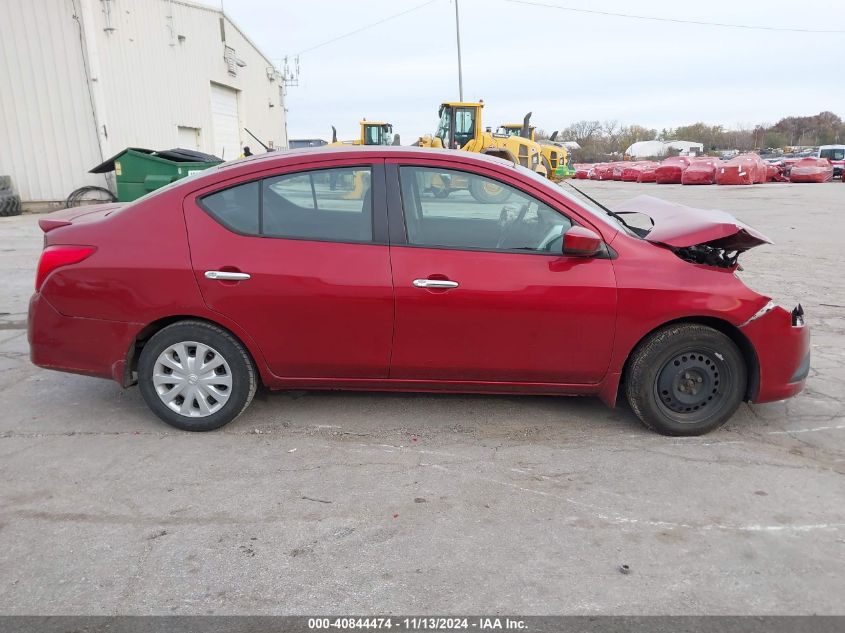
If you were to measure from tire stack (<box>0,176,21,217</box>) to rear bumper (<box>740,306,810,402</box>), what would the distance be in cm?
1881

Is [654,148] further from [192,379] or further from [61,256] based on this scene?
[61,256]

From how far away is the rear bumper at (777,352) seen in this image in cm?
360

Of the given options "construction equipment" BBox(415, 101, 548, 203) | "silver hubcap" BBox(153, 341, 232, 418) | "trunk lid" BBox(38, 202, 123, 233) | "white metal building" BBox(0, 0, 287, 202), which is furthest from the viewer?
"construction equipment" BBox(415, 101, 548, 203)

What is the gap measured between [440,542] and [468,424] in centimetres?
123

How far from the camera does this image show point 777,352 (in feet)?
11.9

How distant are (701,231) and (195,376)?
3.10m

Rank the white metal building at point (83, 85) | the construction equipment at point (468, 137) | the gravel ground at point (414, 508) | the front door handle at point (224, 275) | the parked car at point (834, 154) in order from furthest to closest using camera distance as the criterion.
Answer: the parked car at point (834, 154) < the construction equipment at point (468, 137) < the white metal building at point (83, 85) < the front door handle at point (224, 275) < the gravel ground at point (414, 508)

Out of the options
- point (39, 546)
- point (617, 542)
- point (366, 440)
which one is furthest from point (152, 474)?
point (617, 542)

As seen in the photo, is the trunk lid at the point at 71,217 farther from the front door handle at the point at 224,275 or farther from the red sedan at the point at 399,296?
the front door handle at the point at 224,275

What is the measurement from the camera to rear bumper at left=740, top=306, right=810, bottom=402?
3600mm

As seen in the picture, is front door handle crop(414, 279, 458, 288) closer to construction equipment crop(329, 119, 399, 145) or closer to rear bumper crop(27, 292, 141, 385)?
rear bumper crop(27, 292, 141, 385)

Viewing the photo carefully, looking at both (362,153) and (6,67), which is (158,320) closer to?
(362,153)

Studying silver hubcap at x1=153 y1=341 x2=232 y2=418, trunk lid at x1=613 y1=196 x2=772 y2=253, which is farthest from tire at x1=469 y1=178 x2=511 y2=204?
silver hubcap at x1=153 y1=341 x2=232 y2=418

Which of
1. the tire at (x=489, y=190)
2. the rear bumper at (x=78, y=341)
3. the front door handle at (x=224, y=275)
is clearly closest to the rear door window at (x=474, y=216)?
the tire at (x=489, y=190)
